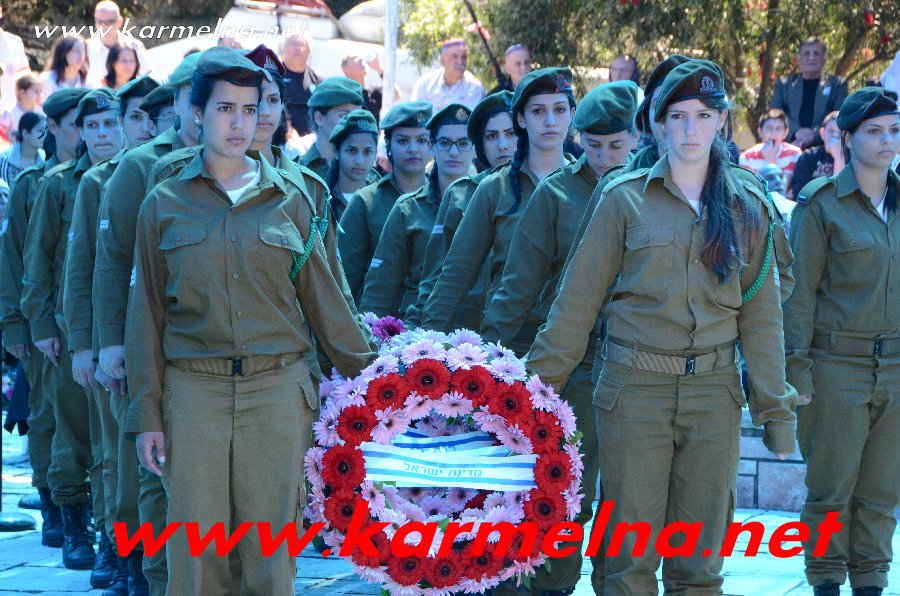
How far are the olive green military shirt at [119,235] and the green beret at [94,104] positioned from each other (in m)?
1.69

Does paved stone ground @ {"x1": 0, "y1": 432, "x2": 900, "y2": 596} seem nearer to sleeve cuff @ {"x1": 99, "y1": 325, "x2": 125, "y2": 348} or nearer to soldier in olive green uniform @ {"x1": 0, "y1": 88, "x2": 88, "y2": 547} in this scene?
soldier in olive green uniform @ {"x1": 0, "y1": 88, "x2": 88, "y2": 547}

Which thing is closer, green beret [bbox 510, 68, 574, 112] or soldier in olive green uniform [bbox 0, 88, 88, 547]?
green beret [bbox 510, 68, 574, 112]

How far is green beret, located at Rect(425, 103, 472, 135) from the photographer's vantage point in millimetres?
8166

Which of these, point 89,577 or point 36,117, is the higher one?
point 36,117

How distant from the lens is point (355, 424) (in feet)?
17.8

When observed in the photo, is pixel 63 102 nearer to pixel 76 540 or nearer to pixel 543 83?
pixel 76 540

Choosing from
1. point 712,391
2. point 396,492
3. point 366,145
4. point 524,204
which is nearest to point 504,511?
point 396,492

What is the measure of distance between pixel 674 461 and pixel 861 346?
1.74m

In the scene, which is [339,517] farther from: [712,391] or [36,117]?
[36,117]

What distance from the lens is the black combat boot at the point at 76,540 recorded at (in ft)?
25.2

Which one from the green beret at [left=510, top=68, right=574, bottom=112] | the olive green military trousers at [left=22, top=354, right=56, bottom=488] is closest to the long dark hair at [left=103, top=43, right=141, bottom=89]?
the olive green military trousers at [left=22, top=354, right=56, bottom=488]

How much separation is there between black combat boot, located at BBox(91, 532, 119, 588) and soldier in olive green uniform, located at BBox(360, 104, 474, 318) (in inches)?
71.5

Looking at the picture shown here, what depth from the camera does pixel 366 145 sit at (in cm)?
875

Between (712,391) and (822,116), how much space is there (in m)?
8.36
